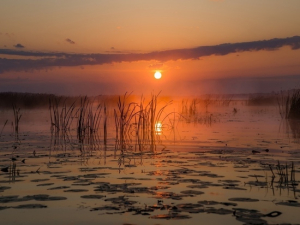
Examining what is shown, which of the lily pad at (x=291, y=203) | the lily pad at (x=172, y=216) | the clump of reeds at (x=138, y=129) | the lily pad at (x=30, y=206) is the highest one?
the clump of reeds at (x=138, y=129)

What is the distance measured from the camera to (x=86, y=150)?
38.5 feet

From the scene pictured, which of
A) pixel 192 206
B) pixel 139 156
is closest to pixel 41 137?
pixel 139 156

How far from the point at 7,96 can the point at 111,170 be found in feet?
93.9

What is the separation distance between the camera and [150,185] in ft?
23.0

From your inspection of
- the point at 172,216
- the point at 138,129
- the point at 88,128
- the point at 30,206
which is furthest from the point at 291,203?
the point at 88,128

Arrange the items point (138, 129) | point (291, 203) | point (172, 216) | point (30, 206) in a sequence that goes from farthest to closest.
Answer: point (138, 129) < point (291, 203) < point (30, 206) < point (172, 216)

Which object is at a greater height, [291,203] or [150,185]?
[150,185]

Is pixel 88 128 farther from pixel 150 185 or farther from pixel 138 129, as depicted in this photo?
pixel 150 185

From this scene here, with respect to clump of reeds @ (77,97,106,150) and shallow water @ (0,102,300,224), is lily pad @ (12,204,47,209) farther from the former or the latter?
clump of reeds @ (77,97,106,150)

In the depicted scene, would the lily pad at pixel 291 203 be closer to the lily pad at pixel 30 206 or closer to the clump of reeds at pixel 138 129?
the lily pad at pixel 30 206

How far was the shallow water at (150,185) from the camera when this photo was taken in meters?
5.33

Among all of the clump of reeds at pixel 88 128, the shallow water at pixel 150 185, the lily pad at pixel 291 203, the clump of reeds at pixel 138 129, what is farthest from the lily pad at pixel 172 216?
the clump of reeds at pixel 88 128

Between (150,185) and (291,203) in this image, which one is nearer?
(291,203)

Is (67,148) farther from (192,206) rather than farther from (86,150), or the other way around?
(192,206)
